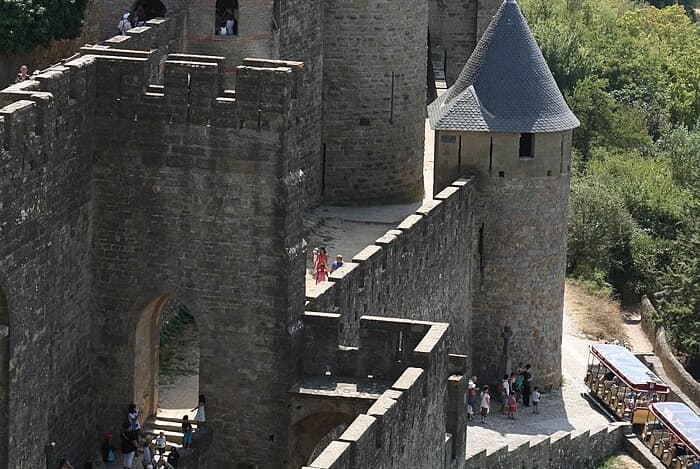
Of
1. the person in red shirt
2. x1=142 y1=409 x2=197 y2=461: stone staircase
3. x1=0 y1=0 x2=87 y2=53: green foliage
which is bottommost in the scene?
x1=142 y1=409 x2=197 y2=461: stone staircase

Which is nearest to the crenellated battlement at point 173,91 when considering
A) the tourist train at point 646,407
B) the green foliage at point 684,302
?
the tourist train at point 646,407

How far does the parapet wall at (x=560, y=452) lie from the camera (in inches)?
1726

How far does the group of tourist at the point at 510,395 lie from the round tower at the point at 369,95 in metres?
5.47

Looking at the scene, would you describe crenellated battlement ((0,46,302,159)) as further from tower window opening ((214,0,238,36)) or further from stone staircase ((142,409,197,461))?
tower window opening ((214,0,238,36))

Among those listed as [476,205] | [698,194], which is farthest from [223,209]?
[698,194]

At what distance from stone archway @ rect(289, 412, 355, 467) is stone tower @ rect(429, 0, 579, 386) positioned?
1487cm

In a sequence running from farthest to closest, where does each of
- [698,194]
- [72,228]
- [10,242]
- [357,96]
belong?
[698,194]
[357,96]
[72,228]
[10,242]

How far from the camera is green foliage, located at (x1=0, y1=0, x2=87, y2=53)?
44.1 m

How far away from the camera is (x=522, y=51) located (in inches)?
1880

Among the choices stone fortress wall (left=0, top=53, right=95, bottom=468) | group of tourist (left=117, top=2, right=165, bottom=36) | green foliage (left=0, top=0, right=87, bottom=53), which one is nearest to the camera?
stone fortress wall (left=0, top=53, right=95, bottom=468)

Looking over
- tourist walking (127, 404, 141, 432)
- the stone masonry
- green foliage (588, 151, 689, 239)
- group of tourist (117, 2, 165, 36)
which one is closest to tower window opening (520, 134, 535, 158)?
group of tourist (117, 2, 165, 36)

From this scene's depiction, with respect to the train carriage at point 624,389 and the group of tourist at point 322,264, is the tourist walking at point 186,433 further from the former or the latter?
the train carriage at point 624,389

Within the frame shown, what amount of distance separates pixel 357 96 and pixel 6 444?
71.4 feet

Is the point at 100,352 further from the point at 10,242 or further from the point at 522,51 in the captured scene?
the point at 522,51
